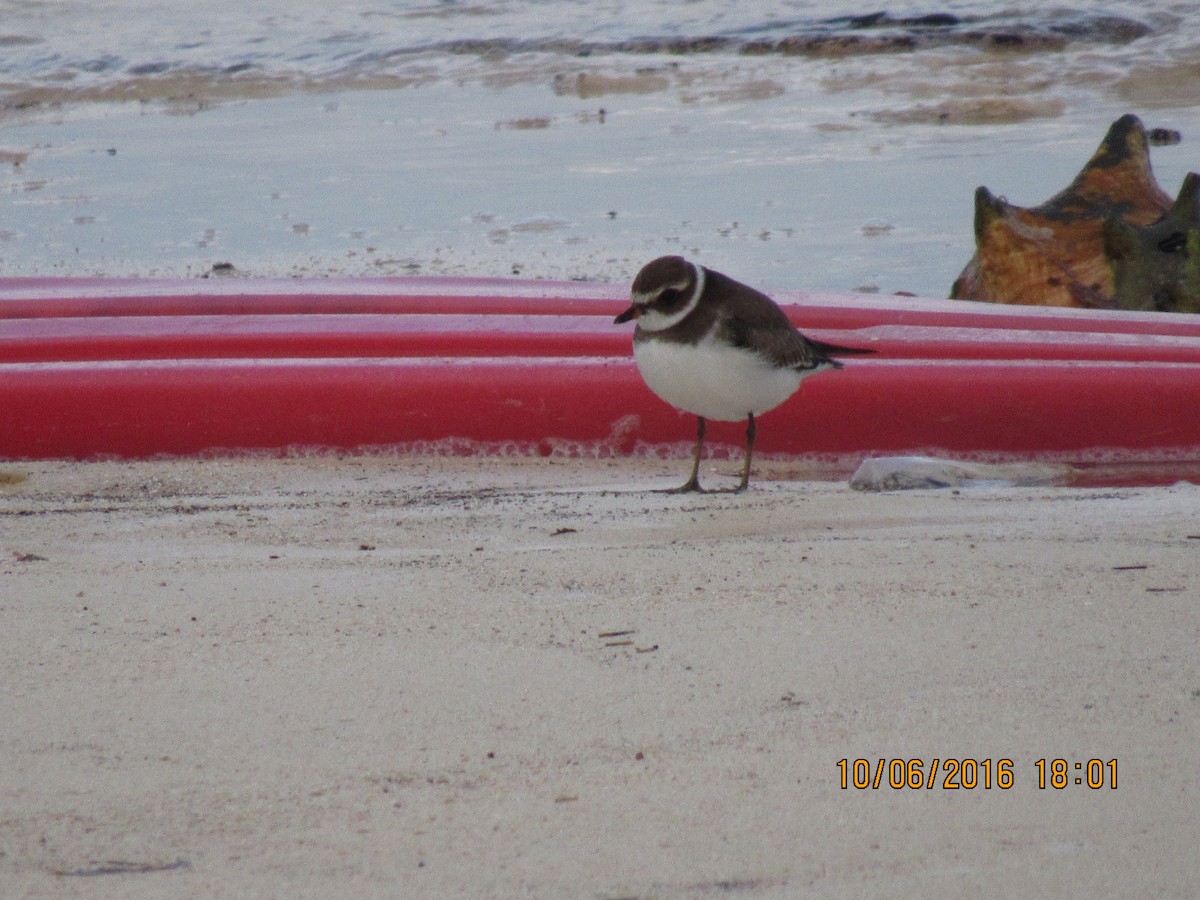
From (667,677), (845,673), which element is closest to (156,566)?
(667,677)

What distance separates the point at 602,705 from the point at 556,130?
25.4 feet

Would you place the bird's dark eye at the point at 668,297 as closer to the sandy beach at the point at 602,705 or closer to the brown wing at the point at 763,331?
the brown wing at the point at 763,331

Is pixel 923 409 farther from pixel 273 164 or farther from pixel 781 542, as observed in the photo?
pixel 273 164

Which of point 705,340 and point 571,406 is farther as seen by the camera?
point 571,406

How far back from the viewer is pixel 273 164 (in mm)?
8422

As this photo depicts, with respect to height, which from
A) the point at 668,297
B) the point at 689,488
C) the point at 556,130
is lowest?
the point at 689,488

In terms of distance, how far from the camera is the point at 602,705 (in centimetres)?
197

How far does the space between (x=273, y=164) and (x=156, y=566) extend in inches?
242

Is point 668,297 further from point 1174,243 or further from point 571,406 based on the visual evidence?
point 1174,243

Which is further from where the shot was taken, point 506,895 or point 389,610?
point 389,610

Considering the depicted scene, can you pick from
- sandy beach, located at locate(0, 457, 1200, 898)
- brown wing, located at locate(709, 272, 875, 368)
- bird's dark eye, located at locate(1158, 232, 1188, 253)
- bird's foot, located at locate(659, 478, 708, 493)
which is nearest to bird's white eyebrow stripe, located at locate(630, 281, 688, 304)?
brown wing, located at locate(709, 272, 875, 368)
